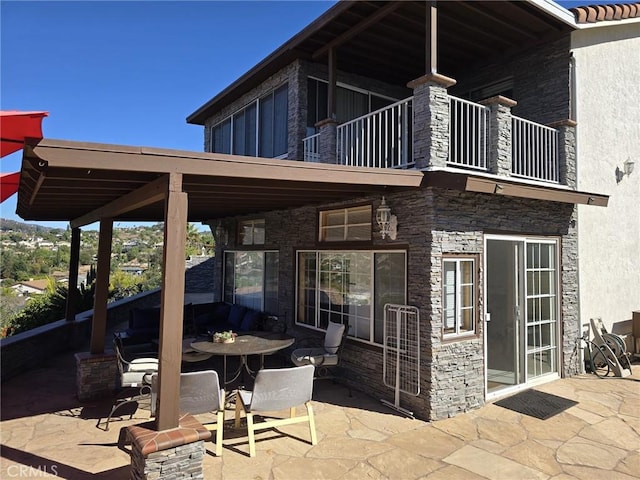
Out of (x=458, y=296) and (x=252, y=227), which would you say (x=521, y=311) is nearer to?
(x=458, y=296)

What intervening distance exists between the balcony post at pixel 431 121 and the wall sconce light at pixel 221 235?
708 centimetres

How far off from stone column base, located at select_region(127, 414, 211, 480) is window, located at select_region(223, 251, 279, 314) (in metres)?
5.56

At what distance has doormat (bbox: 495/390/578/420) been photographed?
5958mm

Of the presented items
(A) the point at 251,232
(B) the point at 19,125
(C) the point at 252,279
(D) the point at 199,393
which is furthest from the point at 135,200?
(C) the point at 252,279

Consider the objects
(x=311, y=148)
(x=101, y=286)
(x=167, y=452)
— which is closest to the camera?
(x=167, y=452)

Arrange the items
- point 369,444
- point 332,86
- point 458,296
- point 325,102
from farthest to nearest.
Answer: point 325,102 → point 332,86 → point 458,296 → point 369,444

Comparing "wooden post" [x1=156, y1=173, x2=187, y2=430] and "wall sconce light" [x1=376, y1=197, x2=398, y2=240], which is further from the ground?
"wall sconce light" [x1=376, y1=197, x2=398, y2=240]

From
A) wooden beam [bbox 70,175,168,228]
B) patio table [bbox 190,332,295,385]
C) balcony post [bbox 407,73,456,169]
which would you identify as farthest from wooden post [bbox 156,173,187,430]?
balcony post [bbox 407,73,456,169]

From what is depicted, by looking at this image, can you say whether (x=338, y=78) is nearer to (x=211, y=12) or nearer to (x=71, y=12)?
(x=211, y=12)

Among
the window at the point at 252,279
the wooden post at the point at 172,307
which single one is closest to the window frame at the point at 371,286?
the window at the point at 252,279

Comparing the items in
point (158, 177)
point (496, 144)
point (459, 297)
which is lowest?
point (459, 297)

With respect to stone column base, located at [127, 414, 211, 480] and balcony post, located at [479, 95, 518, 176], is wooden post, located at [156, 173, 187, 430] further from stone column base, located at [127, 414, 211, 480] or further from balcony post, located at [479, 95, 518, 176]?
balcony post, located at [479, 95, 518, 176]

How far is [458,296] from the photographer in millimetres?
6102

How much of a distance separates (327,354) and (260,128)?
6162 millimetres
